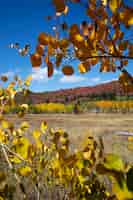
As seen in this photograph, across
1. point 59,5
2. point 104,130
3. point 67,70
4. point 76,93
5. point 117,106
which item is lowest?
point 104,130

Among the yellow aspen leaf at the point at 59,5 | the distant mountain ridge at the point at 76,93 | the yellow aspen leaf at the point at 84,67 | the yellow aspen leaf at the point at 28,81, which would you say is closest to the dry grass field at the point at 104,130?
the yellow aspen leaf at the point at 28,81

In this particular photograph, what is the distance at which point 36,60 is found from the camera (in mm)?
623

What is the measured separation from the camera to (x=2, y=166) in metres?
2.73

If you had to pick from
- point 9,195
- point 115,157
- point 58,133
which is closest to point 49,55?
point 115,157

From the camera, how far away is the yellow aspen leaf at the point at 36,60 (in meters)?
0.62

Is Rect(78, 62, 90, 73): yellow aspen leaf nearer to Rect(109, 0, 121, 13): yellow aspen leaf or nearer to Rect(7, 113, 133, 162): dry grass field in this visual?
Rect(109, 0, 121, 13): yellow aspen leaf

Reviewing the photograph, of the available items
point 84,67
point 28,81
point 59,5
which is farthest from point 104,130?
point 59,5

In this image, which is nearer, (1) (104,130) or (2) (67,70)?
(2) (67,70)

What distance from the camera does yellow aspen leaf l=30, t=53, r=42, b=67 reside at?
0.62 m

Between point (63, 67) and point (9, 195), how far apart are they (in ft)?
2.19

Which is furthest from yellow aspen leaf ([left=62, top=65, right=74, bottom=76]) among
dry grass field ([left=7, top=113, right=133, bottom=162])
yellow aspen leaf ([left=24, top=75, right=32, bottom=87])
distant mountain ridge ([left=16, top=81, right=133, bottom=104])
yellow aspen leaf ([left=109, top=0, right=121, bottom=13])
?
distant mountain ridge ([left=16, top=81, right=133, bottom=104])

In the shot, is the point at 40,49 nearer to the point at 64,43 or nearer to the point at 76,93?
the point at 64,43

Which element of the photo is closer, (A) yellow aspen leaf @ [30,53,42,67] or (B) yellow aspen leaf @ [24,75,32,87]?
(A) yellow aspen leaf @ [30,53,42,67]

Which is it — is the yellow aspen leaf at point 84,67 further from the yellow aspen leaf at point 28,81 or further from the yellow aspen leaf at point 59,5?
the yellow aspen leaf at point 28,81
